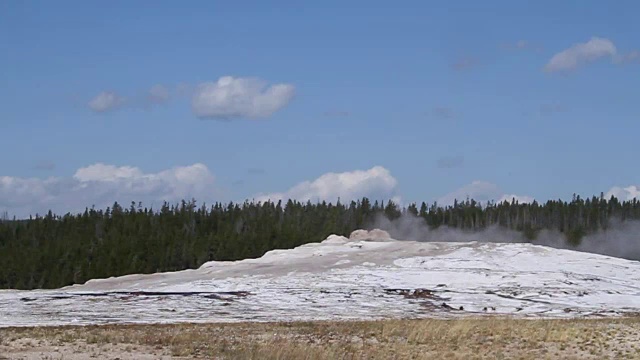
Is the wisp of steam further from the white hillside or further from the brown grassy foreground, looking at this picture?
the brown grassy foreground

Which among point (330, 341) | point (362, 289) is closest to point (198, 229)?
point (362, 289)

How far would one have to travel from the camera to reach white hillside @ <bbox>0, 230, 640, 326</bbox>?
126ft

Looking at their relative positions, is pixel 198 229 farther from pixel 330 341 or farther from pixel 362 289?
pixel 330 341

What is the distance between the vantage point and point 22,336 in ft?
83.7

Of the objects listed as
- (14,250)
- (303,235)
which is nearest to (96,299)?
(303,235)

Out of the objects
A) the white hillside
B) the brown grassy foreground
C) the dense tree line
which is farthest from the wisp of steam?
the brown grassy foreground

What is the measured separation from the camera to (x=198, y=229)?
129000mm

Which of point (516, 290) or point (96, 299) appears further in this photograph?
point (516, 290)

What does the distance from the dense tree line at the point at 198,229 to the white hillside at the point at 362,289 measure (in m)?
45.5

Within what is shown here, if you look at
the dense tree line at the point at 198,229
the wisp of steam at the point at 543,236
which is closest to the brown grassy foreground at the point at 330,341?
the dense tree line at the point at 198,229

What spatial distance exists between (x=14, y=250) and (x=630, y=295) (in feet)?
289

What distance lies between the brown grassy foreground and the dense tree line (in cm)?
7752

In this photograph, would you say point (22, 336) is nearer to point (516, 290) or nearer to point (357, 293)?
point (357, 293)

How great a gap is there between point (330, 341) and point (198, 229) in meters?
105
